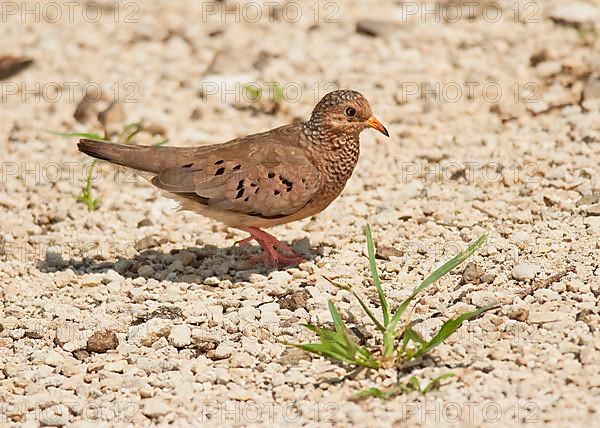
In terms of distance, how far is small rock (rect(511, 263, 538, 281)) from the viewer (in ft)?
19.4

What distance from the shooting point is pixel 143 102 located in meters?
9.45

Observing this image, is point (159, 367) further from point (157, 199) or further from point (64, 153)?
point (64, 153)

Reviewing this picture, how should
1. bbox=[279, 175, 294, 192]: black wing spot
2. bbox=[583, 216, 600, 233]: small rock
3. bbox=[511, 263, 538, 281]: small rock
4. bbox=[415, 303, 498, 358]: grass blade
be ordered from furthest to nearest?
1. bbox=[279, 175, 294, 192]: black wing spot
2. bbox=[583, 216, 600, 233]: small rock
3. bbox=[511, 263, 538, 281]: small rock
4. bbox=[415, 303, 498, 358]: grass blade

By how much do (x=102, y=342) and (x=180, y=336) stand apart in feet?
1.51

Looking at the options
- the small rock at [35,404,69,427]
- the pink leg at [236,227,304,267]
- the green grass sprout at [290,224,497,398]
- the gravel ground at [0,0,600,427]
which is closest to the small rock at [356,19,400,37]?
the gravel ground at [0,0,600,427]

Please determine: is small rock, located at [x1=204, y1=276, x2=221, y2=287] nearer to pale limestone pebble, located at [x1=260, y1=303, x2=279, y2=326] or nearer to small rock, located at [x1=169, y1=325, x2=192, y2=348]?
pale limestone pebble, located at [x1=260, y1=303, x2=279, y2=326]

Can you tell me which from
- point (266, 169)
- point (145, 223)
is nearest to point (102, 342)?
point (266, 169)

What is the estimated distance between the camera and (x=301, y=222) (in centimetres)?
766

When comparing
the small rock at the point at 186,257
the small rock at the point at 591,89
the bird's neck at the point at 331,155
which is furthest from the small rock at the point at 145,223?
the small rock at the point at 591,89

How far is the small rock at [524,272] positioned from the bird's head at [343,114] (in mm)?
1425

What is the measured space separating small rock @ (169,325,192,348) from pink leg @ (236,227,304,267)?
111 cm

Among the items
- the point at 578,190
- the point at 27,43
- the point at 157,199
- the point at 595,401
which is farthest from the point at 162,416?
the point at 27,43

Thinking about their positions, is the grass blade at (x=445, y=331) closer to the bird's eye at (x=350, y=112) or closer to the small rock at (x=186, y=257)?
the bird's eye at (x=350, y=112)

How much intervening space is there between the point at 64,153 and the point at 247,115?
5.58 feet
